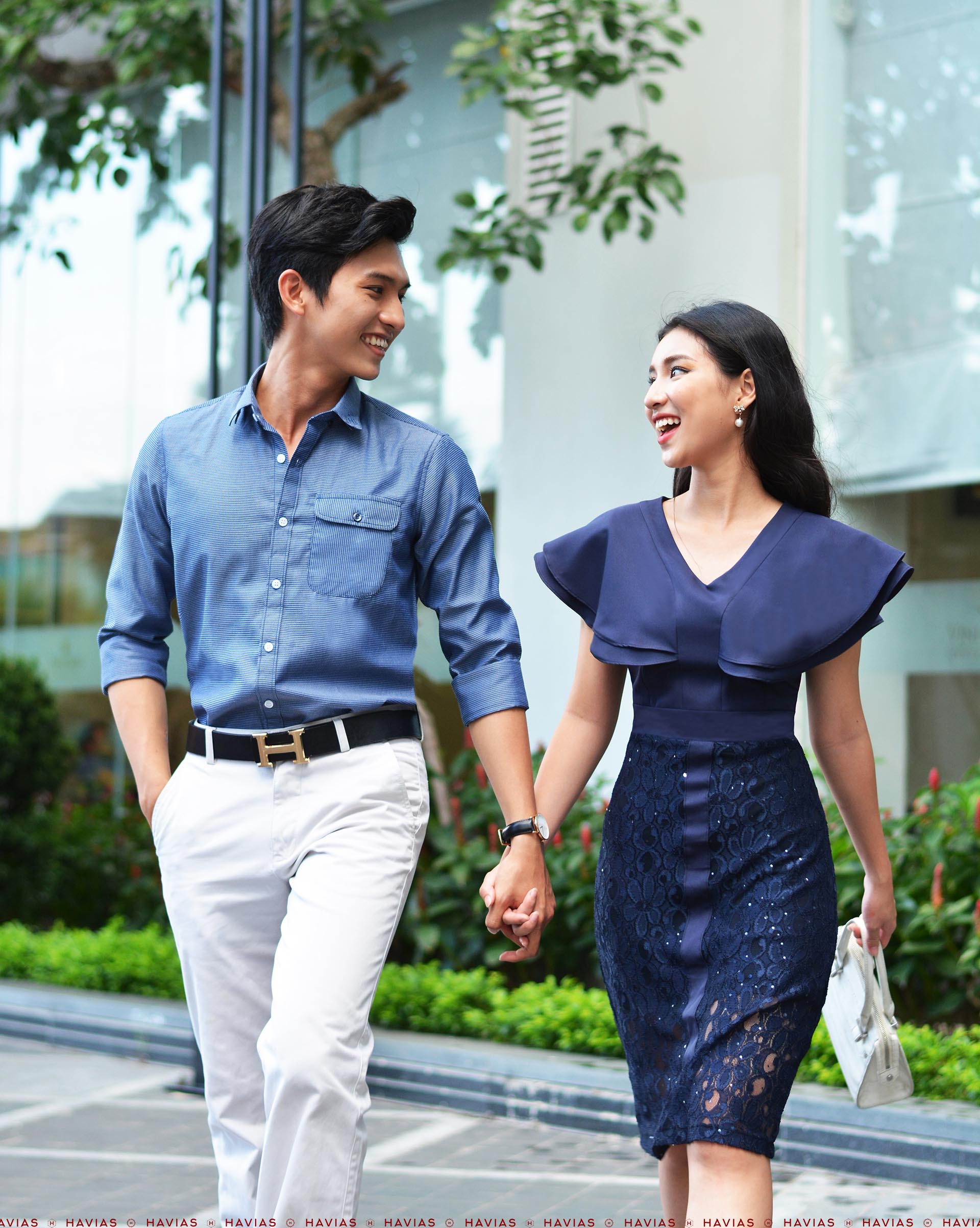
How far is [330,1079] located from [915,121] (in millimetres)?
5499

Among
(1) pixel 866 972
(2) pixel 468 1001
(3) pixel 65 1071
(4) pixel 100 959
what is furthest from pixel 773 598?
(4) pixel 100 959

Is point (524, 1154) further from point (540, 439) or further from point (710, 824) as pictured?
point (540, 439)

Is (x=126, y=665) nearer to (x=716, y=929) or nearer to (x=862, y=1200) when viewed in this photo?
(x=716, y=929)

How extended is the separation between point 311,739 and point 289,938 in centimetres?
37

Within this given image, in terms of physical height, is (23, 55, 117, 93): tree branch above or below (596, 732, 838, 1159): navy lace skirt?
above

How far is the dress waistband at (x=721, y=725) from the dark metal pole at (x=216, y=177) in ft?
10.5

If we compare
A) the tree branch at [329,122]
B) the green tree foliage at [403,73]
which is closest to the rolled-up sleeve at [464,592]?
the green tree foliage at [403,73]

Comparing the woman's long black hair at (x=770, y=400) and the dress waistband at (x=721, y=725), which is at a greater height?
the woman's long black hair at (x=770, y=400)

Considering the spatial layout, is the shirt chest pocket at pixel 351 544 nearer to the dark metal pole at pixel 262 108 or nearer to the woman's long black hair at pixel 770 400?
the woman's long black hair at pixel 770 400

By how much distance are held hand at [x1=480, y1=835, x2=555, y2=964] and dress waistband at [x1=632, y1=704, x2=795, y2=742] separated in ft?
Answer: 1.11

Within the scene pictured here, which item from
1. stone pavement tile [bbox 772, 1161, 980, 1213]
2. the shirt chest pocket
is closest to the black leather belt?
the shirt chest pocket

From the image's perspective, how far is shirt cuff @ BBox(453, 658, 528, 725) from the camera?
3000 millimetres

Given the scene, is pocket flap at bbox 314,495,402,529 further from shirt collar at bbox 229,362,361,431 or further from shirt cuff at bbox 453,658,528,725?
shirt cuff at bbox 453,658,528,725

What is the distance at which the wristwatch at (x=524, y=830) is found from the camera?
2936 millimetres
